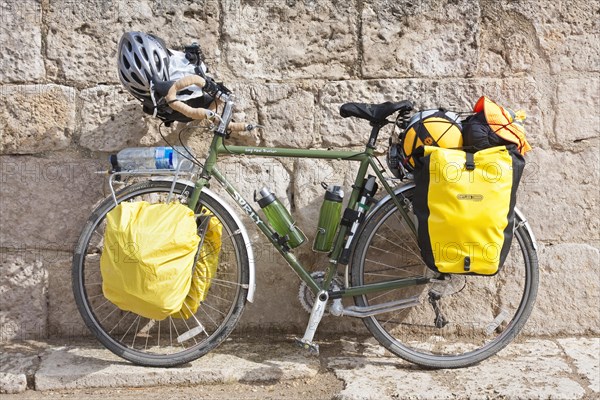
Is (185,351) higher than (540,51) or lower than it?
lower

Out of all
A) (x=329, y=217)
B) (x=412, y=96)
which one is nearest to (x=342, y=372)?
(x=329, y=217)

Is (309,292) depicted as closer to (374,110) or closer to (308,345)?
(308,345)

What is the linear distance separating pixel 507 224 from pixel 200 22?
1972 mm

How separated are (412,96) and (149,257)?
1703 millimetres

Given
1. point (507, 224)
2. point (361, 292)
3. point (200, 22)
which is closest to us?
point (507, 224)

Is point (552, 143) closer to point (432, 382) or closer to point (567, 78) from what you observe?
point (567, 78)

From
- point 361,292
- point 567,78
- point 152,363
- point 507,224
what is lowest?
point 152,363

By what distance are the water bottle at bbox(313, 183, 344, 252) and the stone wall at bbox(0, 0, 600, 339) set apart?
34cm

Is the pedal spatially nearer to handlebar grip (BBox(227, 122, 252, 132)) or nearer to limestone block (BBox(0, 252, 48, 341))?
handlebar grip (BBox(227, 122, 252, 132))

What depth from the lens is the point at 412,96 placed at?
4.08m

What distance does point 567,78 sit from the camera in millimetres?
4105

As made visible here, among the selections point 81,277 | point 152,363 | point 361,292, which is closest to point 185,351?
point 152,363

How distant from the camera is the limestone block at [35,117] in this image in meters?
4.05

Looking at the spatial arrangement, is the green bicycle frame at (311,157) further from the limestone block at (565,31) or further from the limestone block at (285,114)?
the limestone block at (565,31)
